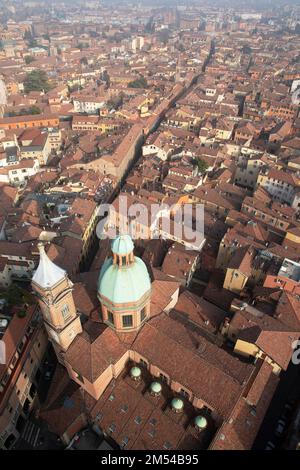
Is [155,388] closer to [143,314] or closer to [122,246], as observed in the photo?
[143,314]

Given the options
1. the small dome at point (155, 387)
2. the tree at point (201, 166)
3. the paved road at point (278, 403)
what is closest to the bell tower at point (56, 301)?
the small dome at point (155, 387)

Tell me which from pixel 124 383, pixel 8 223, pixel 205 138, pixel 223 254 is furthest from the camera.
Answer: pixel 205 138

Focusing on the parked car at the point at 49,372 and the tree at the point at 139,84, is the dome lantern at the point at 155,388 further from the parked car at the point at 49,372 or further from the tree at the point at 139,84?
the tree at the point at 139,84

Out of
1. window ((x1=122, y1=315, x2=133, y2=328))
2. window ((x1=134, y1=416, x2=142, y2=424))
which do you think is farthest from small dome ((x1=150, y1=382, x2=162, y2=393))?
window ((x1=122, y1=315, x2=133, y2=328))

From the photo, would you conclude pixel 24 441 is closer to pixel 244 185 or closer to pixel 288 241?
pixel 288 241

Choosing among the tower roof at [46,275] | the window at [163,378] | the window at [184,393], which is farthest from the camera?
the window at [163,378]
